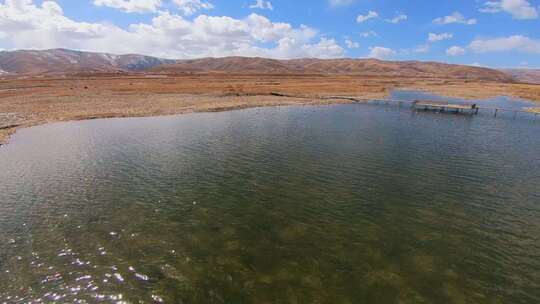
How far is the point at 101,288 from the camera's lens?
13797 millimetres

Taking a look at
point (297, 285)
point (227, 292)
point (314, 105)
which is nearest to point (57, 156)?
point (227, 292)

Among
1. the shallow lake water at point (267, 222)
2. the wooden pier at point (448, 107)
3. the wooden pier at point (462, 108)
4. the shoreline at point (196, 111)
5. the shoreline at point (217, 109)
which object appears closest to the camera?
the shallow lake water at point (267, 222)

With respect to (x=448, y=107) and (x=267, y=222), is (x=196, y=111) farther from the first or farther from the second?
(x=448, y=107)

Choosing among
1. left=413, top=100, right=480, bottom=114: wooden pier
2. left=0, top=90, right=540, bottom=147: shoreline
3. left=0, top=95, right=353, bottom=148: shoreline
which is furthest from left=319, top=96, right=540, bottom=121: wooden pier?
left=0, top=95, right=353, bottom=148: shoreline

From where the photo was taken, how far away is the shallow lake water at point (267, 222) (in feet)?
46.4

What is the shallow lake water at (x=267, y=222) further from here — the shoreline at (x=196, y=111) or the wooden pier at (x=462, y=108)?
the wooden pier at (x=462, y=108)

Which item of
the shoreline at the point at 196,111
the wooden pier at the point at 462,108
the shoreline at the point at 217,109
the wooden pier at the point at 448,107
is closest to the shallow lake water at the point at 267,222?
the shoreline at the point at 196,111

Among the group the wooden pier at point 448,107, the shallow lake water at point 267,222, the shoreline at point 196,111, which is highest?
the wooden pier at point 448,107

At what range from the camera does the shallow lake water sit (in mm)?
14133

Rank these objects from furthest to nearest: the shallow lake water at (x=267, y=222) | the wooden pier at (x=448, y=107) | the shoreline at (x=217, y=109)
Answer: the wooden pier at (x=448, y=107) < the shoreline at (x=217, y=109) < the shallow lake water at (x=267, y=222)

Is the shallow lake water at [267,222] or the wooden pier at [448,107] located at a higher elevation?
the wooden pier at [448,107]

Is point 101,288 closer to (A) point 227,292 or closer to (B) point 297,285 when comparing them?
(A) point 227,292

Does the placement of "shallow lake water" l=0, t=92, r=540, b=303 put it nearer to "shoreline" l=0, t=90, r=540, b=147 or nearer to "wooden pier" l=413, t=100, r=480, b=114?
"shoreline" l=0, t=90, r=540, b=147

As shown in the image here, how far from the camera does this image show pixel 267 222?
19.8 metres
